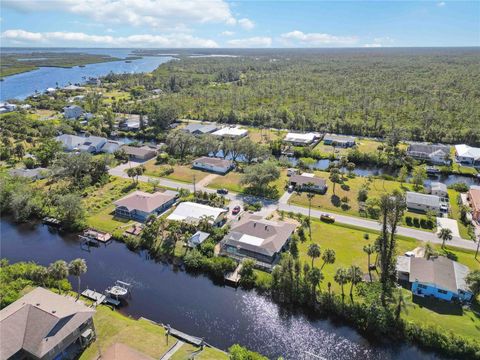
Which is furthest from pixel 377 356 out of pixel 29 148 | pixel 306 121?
pixel 29 148

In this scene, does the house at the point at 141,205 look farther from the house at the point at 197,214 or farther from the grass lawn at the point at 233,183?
the grass lawn at the point at 233,183

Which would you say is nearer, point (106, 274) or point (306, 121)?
point (106, 274)

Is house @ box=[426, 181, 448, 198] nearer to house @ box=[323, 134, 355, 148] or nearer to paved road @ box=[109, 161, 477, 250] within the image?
paved road @ box=[109, 161, 477, 250]

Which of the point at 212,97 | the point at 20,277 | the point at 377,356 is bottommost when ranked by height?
the point at 377,356

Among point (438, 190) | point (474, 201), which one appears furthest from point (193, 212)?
point (474, 201)

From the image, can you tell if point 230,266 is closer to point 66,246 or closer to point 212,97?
point 66,246

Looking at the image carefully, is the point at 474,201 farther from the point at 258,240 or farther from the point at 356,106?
the point at 356,106

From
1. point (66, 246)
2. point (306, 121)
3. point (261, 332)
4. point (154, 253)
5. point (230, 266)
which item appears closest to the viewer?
point (261, 332)

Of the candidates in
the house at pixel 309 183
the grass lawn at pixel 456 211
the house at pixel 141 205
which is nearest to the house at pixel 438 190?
the grass lawn at pixel 456 211
